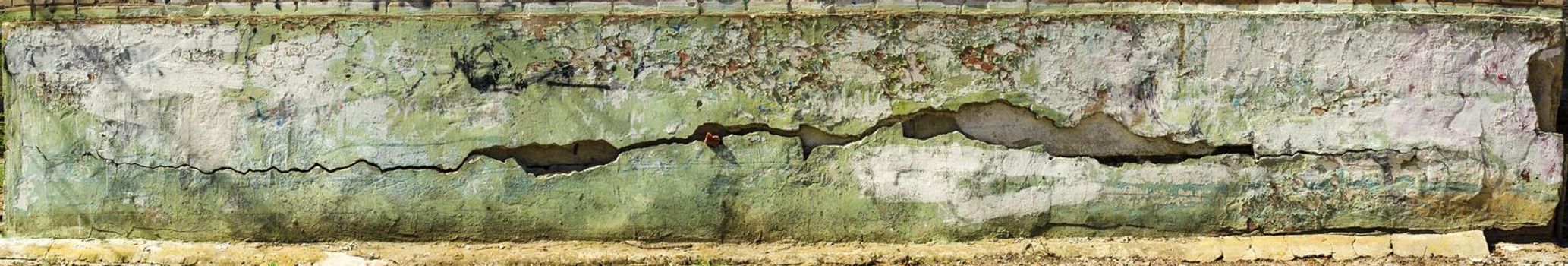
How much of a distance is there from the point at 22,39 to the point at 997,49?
313cm

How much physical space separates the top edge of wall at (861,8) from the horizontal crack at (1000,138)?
32 centimetres

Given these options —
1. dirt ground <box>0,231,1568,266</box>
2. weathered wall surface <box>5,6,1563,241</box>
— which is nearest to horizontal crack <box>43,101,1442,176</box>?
weathered wall surface <box>5,6,1563,241</box>

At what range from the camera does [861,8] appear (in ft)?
13.0

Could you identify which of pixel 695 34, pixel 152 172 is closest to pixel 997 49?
pixel 695 34

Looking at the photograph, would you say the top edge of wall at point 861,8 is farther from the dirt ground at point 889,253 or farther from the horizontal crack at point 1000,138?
the dirt ground at point 889,253

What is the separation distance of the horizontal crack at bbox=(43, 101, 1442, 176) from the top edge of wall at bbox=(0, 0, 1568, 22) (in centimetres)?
32

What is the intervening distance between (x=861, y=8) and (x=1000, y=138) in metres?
0.60

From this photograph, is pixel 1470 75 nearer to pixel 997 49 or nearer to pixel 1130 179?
pixel 1130 179

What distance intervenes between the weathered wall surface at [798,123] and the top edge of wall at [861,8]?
36 millimetres

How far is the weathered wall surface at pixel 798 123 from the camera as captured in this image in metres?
3.92

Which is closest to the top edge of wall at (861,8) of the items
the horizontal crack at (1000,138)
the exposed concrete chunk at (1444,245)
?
the horizontal crack at (1000,138)

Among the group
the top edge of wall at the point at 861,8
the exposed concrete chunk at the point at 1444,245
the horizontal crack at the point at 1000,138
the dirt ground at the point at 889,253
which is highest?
the top edge of wall at the point at 861,8

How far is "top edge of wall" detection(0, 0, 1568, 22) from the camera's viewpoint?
3.91 m

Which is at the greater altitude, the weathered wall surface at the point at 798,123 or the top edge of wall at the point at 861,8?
the top edge of wall at the point at 861,8
